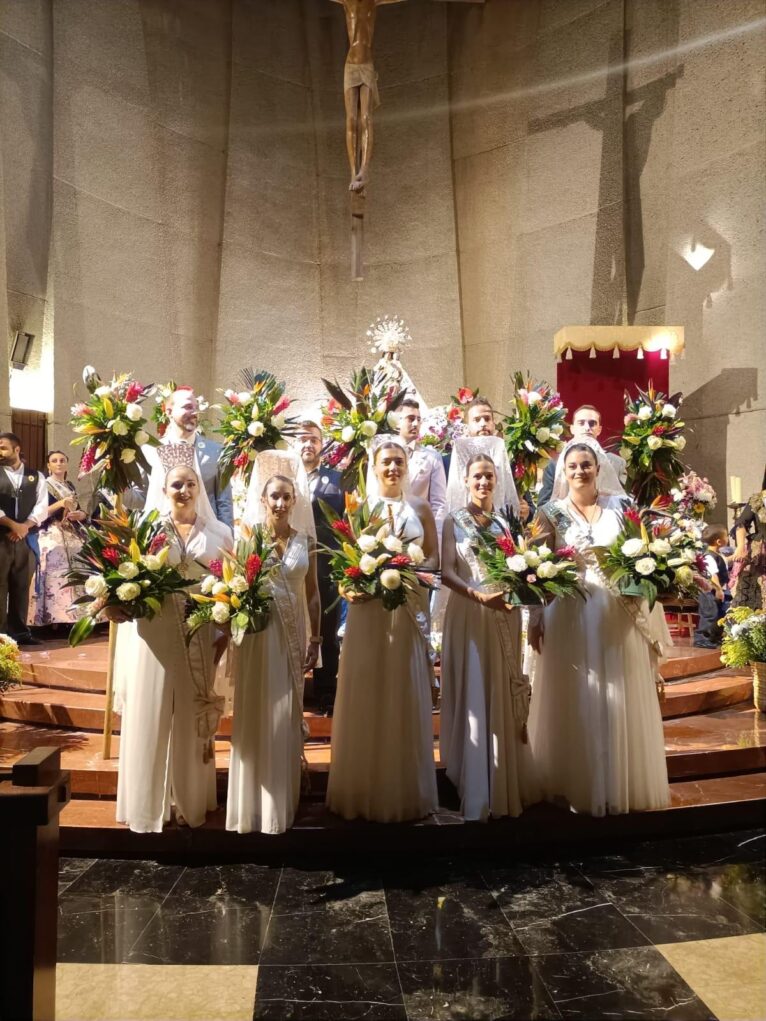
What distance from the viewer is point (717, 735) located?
17.5ft

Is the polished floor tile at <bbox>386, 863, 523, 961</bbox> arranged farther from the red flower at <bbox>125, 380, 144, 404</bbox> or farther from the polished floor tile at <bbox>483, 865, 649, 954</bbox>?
the red flower at <bbox>125, 380, 144, 404</bbox>

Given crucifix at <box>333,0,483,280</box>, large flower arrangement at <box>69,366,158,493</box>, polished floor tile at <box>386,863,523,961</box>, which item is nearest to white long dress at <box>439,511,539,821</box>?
polished floor tile at <box>386,863,523,961</box>

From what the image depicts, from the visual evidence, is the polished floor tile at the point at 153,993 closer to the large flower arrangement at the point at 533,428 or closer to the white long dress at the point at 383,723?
the white long dress at the point at 383,723

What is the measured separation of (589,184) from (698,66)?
1.95 metres

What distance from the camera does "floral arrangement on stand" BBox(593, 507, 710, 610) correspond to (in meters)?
4.13

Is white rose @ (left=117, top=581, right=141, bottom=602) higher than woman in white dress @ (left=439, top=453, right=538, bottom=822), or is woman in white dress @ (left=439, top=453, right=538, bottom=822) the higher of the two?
white rose @ (left=117, top=581, right=141, bottom=602)

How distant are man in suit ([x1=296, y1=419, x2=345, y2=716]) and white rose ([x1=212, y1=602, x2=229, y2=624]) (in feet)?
4.92

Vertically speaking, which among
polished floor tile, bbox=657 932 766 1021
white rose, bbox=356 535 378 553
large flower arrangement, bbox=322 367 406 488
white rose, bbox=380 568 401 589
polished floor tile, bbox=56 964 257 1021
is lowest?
polished floor tile, bbox=657 932 766 1021

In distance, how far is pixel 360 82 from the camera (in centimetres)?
1062

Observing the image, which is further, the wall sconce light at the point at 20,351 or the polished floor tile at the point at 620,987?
the wall sconce light at the point at 20,351

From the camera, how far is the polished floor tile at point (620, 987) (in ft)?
9.39

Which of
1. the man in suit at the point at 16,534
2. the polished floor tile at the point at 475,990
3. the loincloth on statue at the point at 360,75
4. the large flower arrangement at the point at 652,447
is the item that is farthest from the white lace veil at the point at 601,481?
the loincloth on statue at the point at 360,75

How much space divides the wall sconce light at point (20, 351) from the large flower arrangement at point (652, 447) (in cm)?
730

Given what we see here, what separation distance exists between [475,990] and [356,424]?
339 cm
